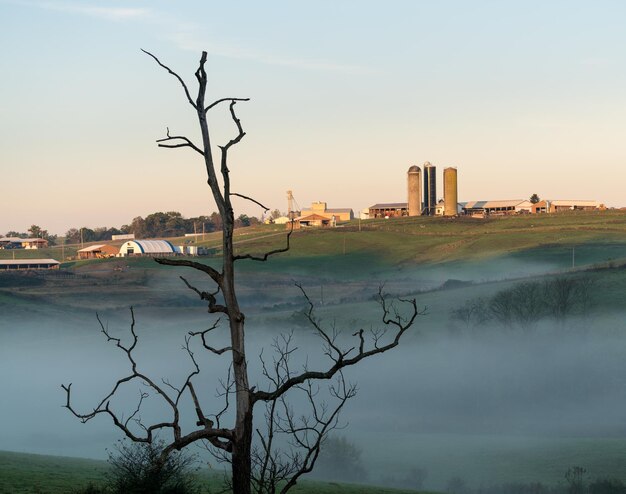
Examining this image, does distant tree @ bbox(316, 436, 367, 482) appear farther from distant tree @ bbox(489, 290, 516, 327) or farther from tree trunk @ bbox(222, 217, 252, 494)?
distant tree @ bbox(489, 290, 516, 327)

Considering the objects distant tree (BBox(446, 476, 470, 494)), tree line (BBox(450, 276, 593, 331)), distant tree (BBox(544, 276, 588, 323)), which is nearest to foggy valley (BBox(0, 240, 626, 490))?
distant tree (BBox(446, 476, 470, 494))

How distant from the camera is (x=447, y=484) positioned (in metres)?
67.3

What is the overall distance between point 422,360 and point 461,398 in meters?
18.8

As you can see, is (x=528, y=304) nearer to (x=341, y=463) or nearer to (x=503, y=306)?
(x=503, y=306)

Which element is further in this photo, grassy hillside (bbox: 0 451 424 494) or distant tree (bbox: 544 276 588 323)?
distant tree (bbox: 544 276 588 323)

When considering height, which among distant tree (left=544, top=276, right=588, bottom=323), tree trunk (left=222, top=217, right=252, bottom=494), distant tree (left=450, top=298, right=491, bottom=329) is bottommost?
distant tree (left=450, top=298, right=491, bottom=329)

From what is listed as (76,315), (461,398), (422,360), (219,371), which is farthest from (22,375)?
(461,398)

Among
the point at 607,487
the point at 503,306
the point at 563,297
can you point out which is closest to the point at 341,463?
the point at 607,487

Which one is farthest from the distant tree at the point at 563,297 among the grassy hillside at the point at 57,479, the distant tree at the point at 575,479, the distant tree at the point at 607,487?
the grassy hillside at the point at 57,479

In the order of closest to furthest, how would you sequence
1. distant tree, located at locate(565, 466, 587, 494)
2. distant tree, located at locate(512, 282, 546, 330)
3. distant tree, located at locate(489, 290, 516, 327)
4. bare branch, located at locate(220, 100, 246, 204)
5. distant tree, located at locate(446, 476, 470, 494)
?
bare branch, located at locate(220, 100, 246, 204) → distant tree, located at locate(565, 466, 587, 494) → distant tree, located at locate(446, 476, 470, 494) → distant tree, located at locate(512, 282, 546, 330) → distant tree, located at locate(489, 290, 516, 327)

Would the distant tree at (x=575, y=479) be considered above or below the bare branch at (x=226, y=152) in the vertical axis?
below

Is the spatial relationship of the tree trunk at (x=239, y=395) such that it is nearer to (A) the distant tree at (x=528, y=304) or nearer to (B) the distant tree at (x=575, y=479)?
(B) the distant tree at (x=575, y=479)

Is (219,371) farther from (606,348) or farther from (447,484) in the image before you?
(447,484)

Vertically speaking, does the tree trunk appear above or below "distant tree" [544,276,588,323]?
above
